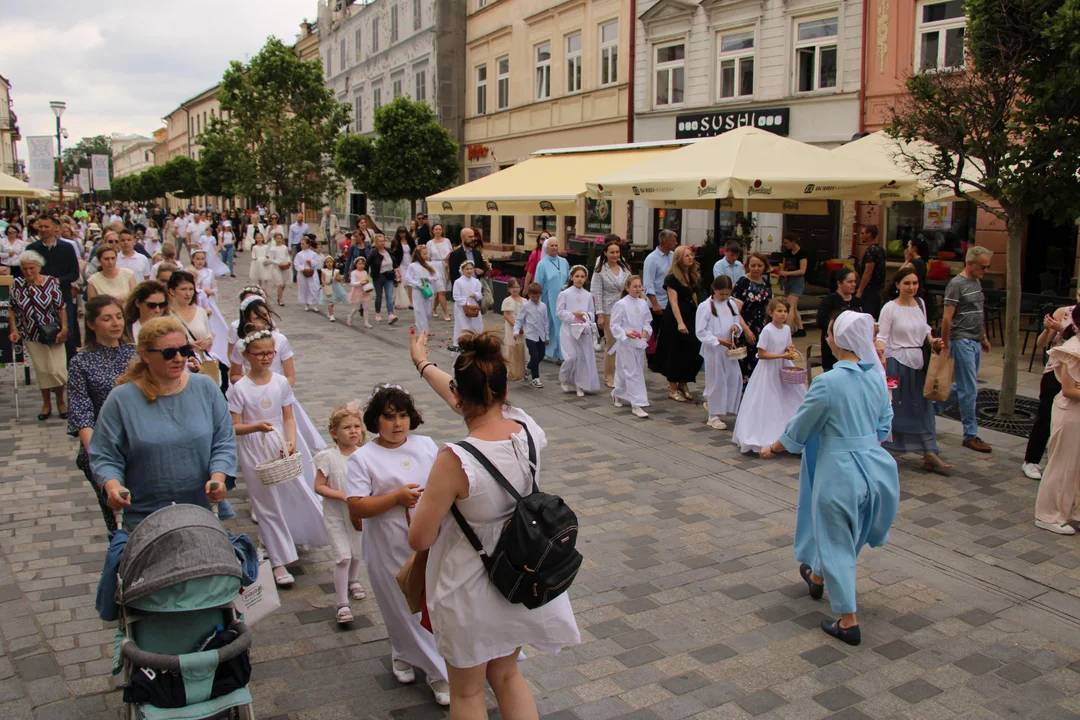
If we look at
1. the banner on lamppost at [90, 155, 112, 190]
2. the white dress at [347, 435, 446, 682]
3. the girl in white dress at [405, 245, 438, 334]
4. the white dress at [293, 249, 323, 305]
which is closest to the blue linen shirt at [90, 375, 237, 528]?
the white dress at [347, 435, 446, 682]

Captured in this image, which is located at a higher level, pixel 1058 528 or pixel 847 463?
pixel 847 463

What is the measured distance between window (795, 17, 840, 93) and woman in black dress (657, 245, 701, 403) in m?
10.6

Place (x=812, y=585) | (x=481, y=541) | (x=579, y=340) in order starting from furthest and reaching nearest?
(x=579, y=340) < (x=812, y=585) < (x=481, y=541)

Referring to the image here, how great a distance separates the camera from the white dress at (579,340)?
11.3 m

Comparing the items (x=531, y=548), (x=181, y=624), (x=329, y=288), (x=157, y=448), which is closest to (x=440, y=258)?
(x=329, y=288)

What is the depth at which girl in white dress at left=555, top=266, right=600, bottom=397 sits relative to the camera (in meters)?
11.3

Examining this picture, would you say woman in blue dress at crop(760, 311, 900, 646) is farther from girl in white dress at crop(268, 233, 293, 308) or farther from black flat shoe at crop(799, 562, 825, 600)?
girl in white dress at crop(268, 233, 293, 308)

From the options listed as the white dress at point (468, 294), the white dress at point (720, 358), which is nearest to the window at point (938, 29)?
the white dress at point (468, 294)

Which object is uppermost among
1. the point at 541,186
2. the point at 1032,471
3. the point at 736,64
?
the point at 736,64

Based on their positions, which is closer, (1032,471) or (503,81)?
(1032,471)

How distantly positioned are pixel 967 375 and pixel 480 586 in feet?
22.6

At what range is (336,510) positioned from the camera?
16.9ft

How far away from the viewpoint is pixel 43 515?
690cm

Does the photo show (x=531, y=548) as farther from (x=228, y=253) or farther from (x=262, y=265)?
(x=228, y=253)
